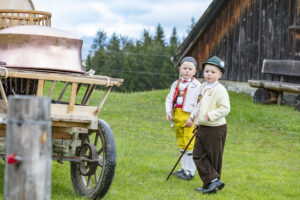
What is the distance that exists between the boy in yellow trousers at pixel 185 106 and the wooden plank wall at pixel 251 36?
9252 mm

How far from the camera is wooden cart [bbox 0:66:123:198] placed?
4258mm

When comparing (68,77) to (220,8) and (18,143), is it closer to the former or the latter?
(18,143)

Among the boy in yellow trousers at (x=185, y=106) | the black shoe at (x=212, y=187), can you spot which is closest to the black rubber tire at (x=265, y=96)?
the boy in yellow trousers at (x=185, y=106)

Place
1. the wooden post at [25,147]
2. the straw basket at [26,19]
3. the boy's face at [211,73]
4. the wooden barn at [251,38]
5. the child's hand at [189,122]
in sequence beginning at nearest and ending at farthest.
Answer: the wooden post at [25,147] → the boy's face at [211,73] → the straw basket at [26,19] → the child's hand at [189,122] → the wooden barn at [251,38]

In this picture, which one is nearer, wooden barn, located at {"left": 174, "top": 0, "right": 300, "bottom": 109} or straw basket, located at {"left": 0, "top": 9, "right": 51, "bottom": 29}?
straw basket, located at {"left": 0, "top": 9, "right": 51, "bottom": 29}

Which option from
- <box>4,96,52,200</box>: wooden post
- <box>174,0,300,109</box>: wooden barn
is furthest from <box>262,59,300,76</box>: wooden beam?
<box>4,96,52,200</box>: wooden post

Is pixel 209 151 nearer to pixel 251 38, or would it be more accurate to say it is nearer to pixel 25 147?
pixel 25 147

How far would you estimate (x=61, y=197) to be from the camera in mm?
4852

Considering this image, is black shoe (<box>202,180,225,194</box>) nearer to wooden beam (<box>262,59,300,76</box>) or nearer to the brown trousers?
the brown trousers

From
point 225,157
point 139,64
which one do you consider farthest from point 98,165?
point 139,64

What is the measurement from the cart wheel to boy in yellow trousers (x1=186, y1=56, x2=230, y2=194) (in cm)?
131

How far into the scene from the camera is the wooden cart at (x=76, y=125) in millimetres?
4258

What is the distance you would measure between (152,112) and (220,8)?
6842 mm

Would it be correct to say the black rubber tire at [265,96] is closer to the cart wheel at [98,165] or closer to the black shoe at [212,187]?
the black shoe at [212,187]
